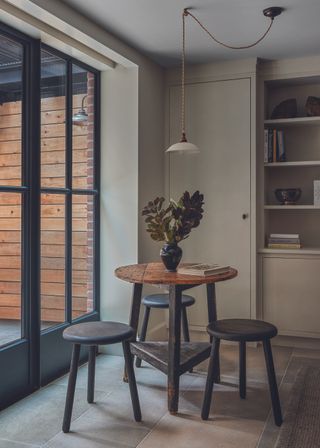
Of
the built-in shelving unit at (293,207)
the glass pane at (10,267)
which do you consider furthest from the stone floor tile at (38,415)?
the built-in shelving unit at (293,207)

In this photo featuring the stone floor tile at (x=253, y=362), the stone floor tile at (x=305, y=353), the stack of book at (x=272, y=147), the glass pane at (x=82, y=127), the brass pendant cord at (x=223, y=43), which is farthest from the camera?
the stack of book at (x=272, y=147)

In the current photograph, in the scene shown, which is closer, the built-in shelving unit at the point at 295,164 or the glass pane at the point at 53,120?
the glass pane at the point at 53,120

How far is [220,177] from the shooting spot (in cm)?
404

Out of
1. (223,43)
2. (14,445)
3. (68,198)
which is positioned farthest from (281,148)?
(14,445)

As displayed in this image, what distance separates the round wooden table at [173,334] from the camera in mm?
2656

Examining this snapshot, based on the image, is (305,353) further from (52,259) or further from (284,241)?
(52,259)

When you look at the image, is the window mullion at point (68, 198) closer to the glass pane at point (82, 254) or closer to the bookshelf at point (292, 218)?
the glass pane at point (82, 254)

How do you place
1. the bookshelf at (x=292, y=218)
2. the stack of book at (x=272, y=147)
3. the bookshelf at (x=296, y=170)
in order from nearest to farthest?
the bookshelf at (x=292, y=218)
the stack of book at (x=272, y=147)
the bookshelf at (x=296, y=170)

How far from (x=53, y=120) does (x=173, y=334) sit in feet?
5.49

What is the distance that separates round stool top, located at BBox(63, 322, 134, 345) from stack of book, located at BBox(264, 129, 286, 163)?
2098 millimetres

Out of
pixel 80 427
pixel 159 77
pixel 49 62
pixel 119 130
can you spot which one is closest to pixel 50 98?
pixel 49 62

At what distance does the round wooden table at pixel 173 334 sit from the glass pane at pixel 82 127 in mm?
964

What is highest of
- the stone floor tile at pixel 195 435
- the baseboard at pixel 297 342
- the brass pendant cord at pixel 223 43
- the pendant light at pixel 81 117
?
the brass pendant cord at pixel 223 43

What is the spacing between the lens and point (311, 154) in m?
4.23
